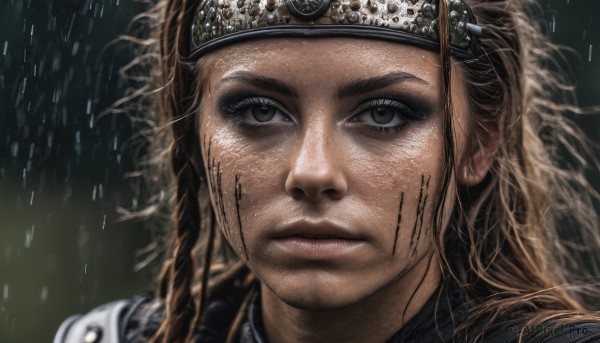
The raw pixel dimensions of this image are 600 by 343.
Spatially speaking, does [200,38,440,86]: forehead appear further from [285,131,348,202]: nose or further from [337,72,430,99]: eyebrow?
[285,131,348,202]: nose

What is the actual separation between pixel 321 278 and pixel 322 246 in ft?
0.29

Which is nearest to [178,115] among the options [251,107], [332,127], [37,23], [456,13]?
[251,107]

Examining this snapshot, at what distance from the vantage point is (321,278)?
8.84 feet

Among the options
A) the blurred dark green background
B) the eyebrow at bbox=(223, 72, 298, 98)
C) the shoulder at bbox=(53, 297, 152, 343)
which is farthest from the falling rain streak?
the eyebrow at bbox=(223, 72, 298, 98)

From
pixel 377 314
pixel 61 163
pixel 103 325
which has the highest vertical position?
pixel 377 314

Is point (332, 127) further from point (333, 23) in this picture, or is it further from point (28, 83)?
point (28, 83)

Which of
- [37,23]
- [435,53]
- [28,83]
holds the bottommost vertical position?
[28,83]

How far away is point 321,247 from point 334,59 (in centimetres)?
48

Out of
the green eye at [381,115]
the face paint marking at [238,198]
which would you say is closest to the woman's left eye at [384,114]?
the green eye at [381,115]

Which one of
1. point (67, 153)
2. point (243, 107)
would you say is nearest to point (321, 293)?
point (243, 107)

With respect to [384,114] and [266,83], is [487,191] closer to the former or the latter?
[384,114]

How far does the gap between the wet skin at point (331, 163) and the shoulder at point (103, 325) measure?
75 cm

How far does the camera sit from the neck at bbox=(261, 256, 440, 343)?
2939 millimetres

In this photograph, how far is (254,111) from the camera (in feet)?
9.29
